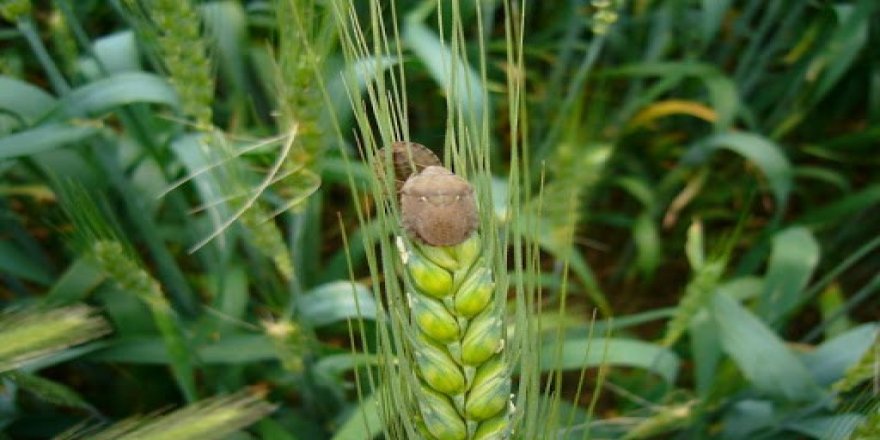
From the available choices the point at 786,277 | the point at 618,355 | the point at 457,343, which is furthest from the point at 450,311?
the point at 786,277

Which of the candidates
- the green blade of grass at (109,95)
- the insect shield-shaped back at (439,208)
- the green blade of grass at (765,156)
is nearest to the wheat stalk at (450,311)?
the insect shield-shaped back at (439,208)

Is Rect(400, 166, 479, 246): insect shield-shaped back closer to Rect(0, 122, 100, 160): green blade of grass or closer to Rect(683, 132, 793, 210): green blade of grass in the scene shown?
Rect(0, 122, 100, 160): green blade of grass

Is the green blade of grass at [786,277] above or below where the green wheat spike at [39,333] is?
below

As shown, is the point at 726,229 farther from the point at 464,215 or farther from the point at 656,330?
the point at 464,215

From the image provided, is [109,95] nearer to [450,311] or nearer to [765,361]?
[450,311]

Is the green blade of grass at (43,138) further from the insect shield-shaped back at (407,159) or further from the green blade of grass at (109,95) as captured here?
the insect shield-shaped back at (407,159)

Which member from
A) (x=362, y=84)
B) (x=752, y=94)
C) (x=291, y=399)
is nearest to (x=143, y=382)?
(x=291, y=399)

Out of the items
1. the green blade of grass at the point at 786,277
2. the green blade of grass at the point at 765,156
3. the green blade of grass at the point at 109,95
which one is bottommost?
the green blade of grass at the point at 786,277

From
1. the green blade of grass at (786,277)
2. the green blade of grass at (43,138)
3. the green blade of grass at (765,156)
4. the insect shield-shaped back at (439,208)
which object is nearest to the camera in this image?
the insect shield-shaped back at (439,208)
